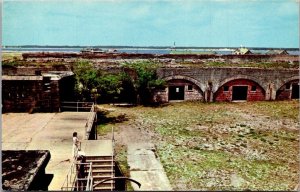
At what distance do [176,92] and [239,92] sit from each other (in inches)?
207

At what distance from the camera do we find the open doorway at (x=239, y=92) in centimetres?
2866

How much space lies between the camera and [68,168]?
1051 centimetres

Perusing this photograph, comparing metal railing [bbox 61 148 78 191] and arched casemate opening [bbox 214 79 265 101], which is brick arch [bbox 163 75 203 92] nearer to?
arched casemate opening [bbox 214 79 265 101]

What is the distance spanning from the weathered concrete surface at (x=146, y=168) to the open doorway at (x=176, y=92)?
39.4ft

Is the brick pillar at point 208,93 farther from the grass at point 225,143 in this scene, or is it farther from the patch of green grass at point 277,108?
the patch of green grass at point 277,108

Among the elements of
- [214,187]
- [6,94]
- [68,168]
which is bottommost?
[214,187]

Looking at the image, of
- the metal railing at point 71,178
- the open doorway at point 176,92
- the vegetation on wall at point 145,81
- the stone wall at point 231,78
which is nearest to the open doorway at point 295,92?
the stone wall at point 231,78

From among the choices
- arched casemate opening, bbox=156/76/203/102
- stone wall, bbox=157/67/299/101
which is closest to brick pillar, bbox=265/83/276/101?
stone wall, bbox=157/67/299/101

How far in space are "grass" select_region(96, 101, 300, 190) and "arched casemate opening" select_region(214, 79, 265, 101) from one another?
124 centimetres

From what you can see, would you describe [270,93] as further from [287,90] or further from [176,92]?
[176,92]

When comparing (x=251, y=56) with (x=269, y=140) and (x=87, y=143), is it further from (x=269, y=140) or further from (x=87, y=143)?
(x=87, y=143)

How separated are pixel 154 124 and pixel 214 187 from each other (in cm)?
907

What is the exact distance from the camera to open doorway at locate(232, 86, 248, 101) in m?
28.7

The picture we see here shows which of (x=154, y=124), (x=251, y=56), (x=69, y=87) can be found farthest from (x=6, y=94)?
(x=251, y=56)
